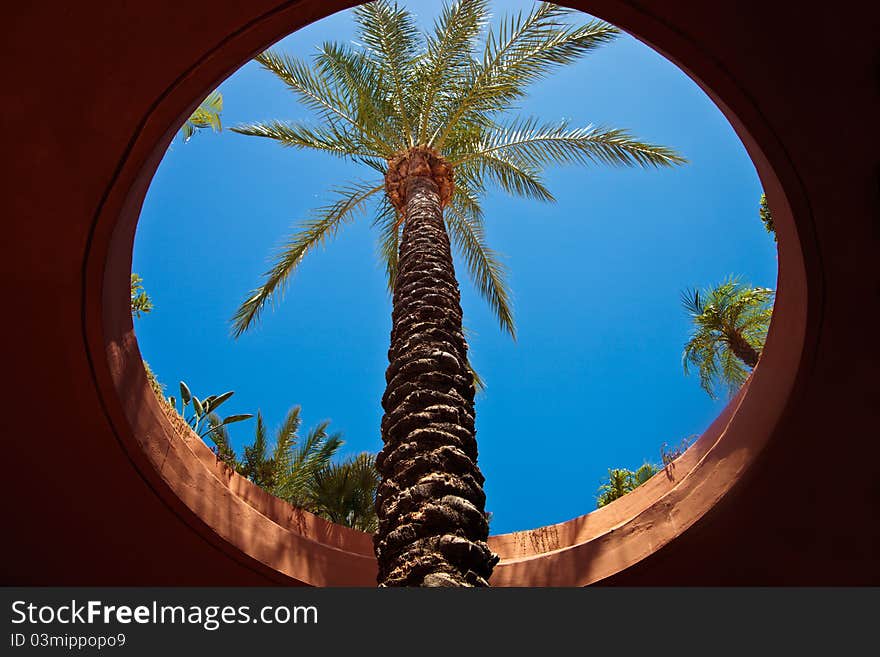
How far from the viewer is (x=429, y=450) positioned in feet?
17.2

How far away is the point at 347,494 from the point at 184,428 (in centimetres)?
378

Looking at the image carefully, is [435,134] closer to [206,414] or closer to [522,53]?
[522,53]

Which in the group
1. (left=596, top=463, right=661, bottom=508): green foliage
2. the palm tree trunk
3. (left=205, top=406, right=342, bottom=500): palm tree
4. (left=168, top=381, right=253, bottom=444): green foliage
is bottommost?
the palm tree trunk

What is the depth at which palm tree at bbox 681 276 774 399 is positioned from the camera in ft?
44.9

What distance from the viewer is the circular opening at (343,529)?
6.81 meters

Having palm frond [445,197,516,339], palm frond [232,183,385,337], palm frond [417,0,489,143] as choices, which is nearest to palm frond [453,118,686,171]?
palm frond [417,0,489,143]

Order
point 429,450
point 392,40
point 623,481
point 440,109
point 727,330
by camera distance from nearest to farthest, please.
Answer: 1. point 429,450
2. point 392,40
3. point 440,109
4. point 623,481
5. point 727,330

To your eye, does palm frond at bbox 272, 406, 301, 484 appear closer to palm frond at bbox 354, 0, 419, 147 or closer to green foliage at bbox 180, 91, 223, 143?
green foliage at bbox 180, 91, 223, 143

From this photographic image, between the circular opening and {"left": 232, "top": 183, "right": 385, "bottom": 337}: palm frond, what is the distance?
3.51 meters

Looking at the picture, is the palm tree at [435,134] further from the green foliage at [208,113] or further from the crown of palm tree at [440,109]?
the green foliage at [208,113]

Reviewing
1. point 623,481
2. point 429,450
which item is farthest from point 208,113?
point 623,481

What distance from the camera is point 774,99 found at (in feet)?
20.0

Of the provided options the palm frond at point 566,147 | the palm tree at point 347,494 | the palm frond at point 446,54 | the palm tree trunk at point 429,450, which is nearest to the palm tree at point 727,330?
the palm frond at point 566,147

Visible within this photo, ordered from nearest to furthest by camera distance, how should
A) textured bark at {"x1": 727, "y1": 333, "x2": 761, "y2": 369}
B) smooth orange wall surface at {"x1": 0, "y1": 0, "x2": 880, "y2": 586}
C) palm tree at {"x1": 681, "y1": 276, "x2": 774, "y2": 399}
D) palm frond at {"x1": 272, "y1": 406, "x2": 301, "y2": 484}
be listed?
smooth orange wall surface at {"x1": 0, "y1": 0, "x2": 880, "y2": 586}, palm frond at {"x1": 272, "y1": 406, "x2": 301, "y2": 484}, textured bark at {"x1": 727, "y1": 333, "x2": 761, "y2": 369}, palm tree at {"x1": 681, "y1": 276, "x2": 774, "y2": 399}
